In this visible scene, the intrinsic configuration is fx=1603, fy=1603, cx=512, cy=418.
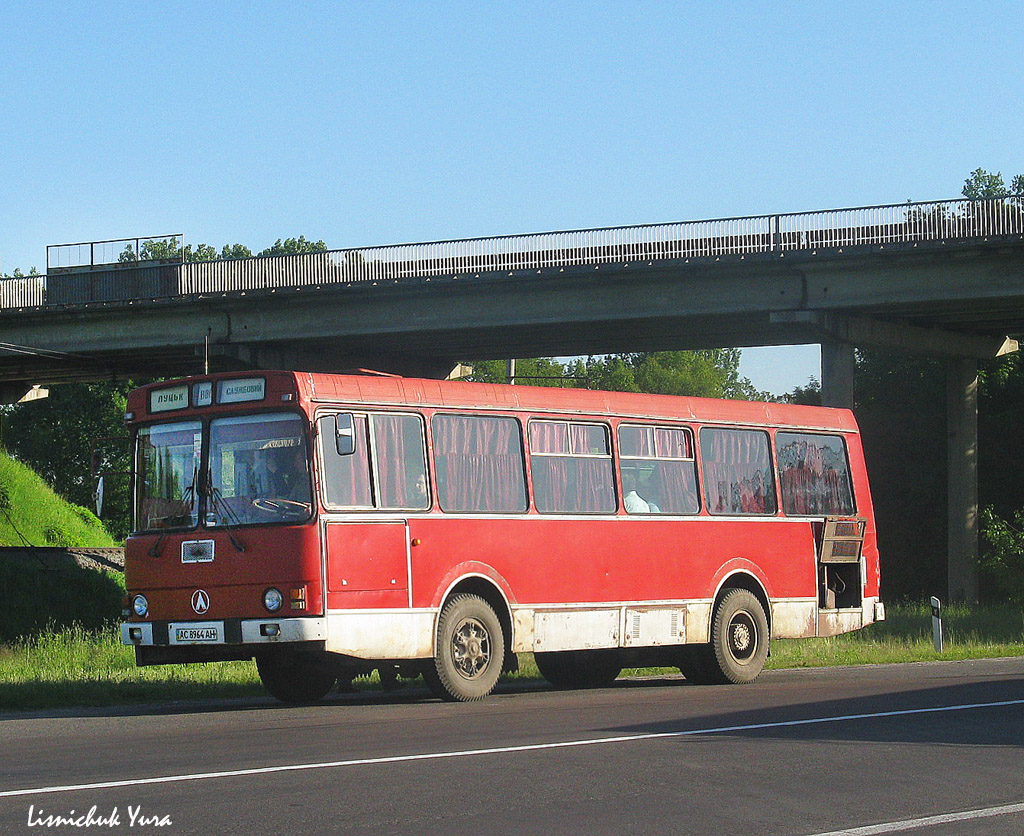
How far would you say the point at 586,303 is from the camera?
4378 centimetres

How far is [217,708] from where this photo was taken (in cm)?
1541

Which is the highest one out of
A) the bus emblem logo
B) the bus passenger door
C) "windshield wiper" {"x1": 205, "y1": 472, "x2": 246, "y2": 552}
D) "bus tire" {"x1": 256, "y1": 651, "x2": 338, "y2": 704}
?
"windshield wiper" {"x1": 205, "y1": 472, "x2": 246, "y2": 552}

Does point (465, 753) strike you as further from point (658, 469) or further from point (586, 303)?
point (586, 303)

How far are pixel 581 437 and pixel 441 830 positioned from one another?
1008 cm

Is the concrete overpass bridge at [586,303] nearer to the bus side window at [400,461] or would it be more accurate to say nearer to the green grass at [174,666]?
the green grass at [174,666]

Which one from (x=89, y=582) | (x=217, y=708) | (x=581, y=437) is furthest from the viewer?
(x=89, y=582)

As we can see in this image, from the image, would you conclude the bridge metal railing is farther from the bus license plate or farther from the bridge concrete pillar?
the bus license plate

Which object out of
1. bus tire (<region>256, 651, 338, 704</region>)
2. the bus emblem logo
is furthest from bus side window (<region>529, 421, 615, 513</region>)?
the bus emblem logo

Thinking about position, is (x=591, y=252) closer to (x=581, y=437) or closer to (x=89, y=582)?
(x=89, y=582)

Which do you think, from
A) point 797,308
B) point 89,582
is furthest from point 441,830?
point 797,308

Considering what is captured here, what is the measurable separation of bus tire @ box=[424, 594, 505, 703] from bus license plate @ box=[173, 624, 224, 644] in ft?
6.81

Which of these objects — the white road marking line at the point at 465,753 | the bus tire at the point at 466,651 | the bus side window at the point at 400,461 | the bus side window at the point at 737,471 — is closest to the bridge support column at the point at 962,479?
the bus side window at the point at 737,471

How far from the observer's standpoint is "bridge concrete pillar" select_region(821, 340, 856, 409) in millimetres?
42438

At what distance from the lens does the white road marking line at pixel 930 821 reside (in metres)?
7.62
